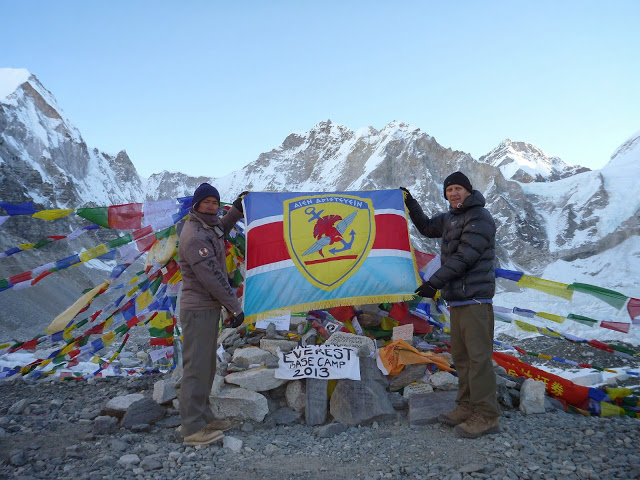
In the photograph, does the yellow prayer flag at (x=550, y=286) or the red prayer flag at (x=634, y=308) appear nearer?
the red prayer flag at (x=634, y=308)

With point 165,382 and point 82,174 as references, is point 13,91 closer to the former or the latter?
point 82,174

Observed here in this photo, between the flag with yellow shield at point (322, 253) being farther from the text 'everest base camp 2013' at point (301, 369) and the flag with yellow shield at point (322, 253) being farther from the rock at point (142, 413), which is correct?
the rock at point (142, 413)

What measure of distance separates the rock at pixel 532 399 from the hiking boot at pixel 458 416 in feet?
3.08

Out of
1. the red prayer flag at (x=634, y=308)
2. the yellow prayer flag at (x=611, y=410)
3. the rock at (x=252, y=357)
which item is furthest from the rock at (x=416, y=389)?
the red prayer flag at (x=634, y=308)

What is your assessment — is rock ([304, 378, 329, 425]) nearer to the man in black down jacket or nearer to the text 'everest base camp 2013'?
the text 'everest base camp 2013'

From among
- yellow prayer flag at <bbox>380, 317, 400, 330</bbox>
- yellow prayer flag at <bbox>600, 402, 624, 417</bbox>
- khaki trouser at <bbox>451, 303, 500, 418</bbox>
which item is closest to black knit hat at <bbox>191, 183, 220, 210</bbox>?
khaki trouser at <bbox>451, 303, 500, 418</bbox>

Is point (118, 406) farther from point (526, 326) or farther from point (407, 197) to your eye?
point (526, 326)

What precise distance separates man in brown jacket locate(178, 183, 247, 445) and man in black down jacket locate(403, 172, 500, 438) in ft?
6.71

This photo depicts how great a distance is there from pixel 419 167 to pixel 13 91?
336 ft

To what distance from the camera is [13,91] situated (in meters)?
105

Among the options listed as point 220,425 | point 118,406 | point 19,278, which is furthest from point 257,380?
point 19,278

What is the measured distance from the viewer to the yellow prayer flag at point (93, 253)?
18.0ft

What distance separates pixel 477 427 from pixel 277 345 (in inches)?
91.5

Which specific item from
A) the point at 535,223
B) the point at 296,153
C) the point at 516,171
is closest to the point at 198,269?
the point at 535,223
